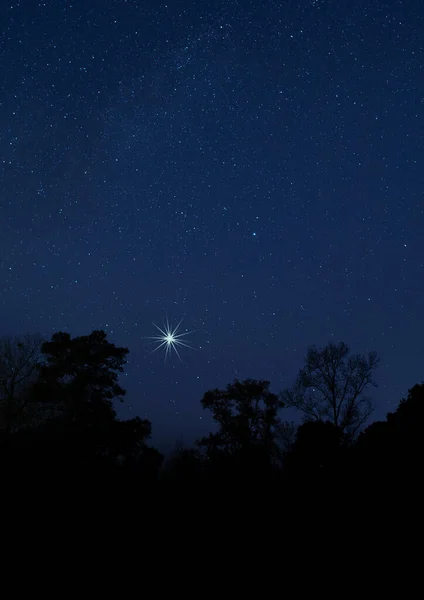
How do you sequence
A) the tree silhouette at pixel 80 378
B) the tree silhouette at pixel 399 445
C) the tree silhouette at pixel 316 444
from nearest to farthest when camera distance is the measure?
1. the tree silhouette at pixel 399 445
2. the tree silhouette at pixel 316 444
3. the tree silhouette at pixel 80 378

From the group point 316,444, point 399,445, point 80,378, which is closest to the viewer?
point 399,445

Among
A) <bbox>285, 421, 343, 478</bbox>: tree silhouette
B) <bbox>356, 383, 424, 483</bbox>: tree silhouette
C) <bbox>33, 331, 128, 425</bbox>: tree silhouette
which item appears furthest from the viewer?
<bbox>33, 331, 128, 425</bbox>: tree silhouette

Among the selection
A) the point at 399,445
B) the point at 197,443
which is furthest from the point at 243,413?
the point at 399,445

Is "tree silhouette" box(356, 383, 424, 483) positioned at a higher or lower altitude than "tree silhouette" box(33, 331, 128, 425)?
lower

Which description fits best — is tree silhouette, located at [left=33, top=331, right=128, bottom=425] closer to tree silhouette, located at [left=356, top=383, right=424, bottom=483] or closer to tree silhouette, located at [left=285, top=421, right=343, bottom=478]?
tree silhouette, located at [left=285, top=421, right=343, bottom=478]

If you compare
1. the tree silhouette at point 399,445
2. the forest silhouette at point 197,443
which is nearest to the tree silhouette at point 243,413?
the forest silhouette at point 197,443

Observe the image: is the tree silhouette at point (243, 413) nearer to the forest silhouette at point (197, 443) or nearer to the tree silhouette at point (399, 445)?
the forest silhouette at point (197, 443)

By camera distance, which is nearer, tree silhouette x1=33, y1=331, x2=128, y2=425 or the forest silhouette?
the forest silhouette

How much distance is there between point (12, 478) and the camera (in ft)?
29.2

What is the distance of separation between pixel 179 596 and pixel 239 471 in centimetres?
644

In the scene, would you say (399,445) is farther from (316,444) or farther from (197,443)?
(197,443)

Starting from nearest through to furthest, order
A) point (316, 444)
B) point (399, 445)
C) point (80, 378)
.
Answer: point (399, 445) < point (316, 444) < point (80, 378)

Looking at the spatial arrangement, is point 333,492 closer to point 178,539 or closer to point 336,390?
point 178,539

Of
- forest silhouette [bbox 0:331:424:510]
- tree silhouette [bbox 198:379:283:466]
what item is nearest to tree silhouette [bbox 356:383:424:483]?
forest silhouette [bbox 0:331:424:510]
